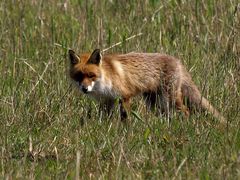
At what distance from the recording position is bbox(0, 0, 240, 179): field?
228 inches

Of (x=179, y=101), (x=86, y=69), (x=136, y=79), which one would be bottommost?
(x=179, y=101)

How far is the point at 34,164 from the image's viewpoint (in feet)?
18.9

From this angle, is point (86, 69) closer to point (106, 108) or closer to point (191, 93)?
point (106, 108)

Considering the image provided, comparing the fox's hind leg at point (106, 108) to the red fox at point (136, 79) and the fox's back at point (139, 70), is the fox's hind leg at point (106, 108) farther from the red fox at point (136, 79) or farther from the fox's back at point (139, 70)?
the fox's back at point (139, 70)

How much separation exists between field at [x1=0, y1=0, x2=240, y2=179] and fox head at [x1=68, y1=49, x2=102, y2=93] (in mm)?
177

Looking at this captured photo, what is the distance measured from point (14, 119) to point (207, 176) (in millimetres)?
2362

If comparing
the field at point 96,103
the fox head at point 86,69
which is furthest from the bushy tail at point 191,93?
the fox head at point 86,69

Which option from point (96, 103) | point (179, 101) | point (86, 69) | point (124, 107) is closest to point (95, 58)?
point (86, 69)

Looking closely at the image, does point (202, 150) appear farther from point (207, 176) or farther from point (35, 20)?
point (35, 20)

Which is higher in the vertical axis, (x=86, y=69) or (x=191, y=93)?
(x=86, y=69)

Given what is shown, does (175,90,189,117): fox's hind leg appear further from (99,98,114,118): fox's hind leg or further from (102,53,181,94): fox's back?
(99,98,114,118): fox's hind leg

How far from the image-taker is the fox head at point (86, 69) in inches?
315

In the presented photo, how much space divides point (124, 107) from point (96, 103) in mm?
420

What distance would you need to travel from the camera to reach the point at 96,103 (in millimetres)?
8102
